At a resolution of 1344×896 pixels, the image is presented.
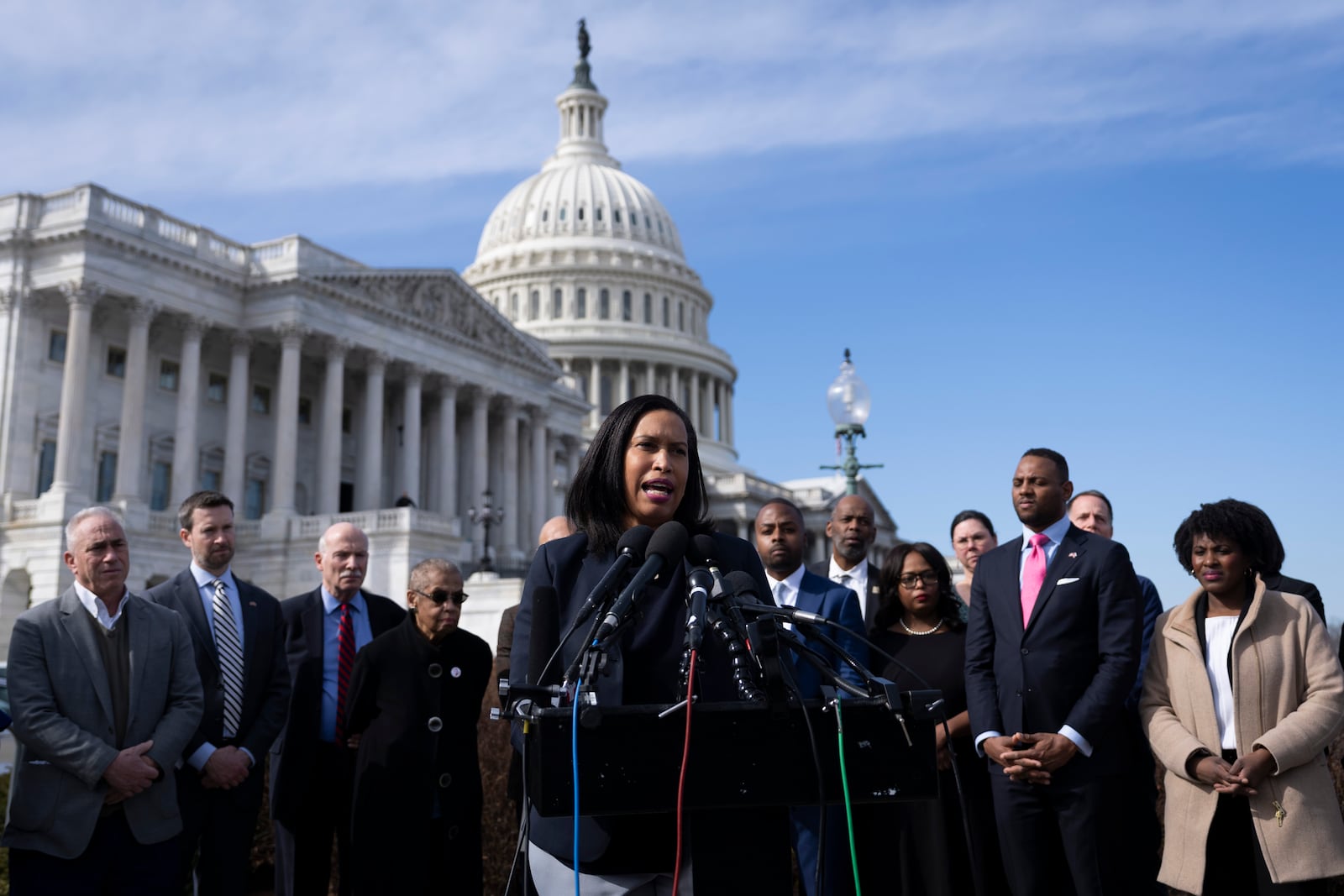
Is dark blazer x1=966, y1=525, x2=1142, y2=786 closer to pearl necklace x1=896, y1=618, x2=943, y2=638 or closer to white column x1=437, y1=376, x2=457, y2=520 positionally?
pearl necklace x1=896, y1=618, x2=943, y2=638

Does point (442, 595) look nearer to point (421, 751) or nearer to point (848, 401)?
point (421, 751)

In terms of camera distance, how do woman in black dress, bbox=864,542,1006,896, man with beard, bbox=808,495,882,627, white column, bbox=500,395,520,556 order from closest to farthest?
woman in black dress, bbox=864,542,1006,896 < man with beard, bbox=808,495,882,627 < white column, bbox=500,395,520,556

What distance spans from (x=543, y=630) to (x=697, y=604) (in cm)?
66

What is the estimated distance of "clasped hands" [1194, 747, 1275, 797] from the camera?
19.4ft

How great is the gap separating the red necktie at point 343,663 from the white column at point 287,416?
123ft

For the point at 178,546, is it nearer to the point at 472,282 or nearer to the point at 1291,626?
the point at 1291,626

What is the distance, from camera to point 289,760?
798cm

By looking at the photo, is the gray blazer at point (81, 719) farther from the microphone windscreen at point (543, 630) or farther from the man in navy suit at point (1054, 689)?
the man in navy suit at point (1054, 689)

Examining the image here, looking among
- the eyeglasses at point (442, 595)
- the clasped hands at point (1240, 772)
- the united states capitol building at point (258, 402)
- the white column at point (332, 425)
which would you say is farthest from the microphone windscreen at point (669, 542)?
the white column at point (332, 425)

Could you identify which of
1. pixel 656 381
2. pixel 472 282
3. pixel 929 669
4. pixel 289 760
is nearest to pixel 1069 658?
pixel 929 669

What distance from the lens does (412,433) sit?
50.4 m

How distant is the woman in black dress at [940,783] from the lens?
708cm

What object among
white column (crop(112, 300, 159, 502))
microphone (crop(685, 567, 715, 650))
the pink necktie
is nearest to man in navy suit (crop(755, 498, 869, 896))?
the pink necktie

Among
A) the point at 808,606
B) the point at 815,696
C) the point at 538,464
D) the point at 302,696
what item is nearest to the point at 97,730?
the point at 302,696
